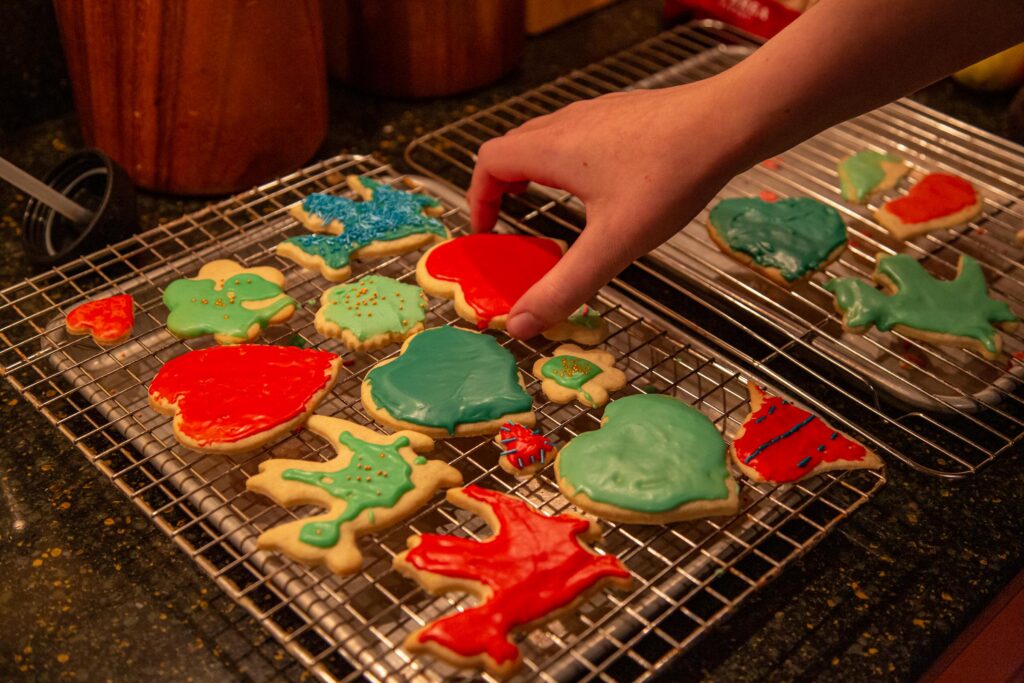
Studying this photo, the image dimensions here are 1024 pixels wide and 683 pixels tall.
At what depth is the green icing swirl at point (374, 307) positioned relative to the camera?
3.33 ft

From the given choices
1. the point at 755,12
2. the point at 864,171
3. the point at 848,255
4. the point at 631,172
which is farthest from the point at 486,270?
the point at 755,12

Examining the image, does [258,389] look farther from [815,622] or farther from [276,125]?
[815,622]

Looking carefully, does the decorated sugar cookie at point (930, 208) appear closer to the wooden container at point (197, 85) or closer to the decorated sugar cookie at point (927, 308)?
the decorated sugar cookie at point (927, 308)

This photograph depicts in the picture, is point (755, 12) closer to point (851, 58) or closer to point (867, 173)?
point (867, 173)

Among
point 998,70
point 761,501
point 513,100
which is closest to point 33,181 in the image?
point 513,100

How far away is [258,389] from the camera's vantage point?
93 centimetres

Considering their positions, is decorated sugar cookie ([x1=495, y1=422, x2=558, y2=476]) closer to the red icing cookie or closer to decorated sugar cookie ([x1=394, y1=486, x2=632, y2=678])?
decorated sugar cookie ([x1=394, y1=486, x2=632, y2=678])

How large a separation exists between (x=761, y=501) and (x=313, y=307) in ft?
1.70

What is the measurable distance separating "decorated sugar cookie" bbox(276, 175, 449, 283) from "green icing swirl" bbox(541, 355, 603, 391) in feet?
0.85

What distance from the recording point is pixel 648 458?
0.88 metres

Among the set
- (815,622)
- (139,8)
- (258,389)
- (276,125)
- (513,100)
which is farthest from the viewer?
(513,100)

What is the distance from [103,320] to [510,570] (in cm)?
52

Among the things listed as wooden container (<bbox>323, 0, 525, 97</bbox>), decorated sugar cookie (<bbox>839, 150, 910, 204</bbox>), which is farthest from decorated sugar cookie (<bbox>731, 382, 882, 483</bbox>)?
wooden container (<bbox>323, 0, 525, 97</bbox>)

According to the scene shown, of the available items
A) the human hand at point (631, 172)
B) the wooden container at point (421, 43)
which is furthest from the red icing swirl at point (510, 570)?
the wooden container at point (421, 43)
